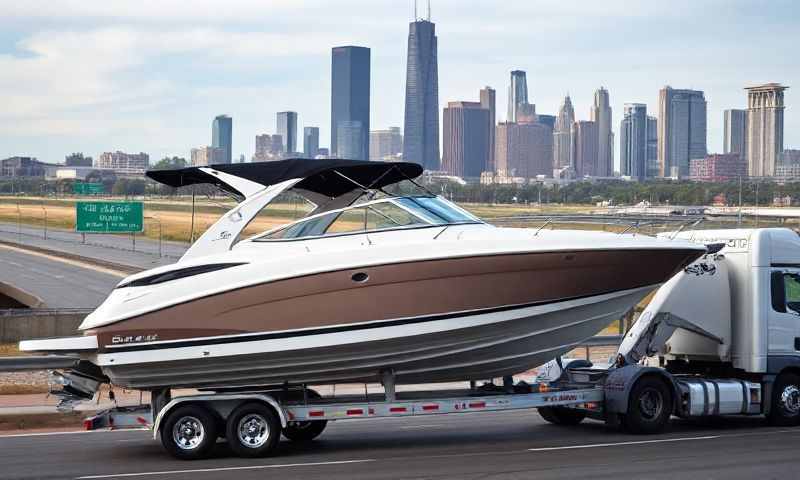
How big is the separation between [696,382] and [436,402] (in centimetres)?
409

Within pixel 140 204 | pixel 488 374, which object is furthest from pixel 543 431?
pixel 140 204

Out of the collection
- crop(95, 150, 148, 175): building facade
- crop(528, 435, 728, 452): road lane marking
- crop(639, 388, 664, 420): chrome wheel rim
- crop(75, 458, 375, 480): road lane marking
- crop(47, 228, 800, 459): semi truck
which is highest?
crop(95, 150, 148, 175): building facade

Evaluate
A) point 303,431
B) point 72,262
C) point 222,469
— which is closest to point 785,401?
point 303,431

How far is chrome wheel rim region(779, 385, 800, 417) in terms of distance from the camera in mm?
15938

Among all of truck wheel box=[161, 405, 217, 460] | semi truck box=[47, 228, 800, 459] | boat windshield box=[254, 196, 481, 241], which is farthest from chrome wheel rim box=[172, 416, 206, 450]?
boat windshield box=[254, 196, 481, 241]

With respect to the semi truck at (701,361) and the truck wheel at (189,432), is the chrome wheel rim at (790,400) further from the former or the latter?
the truck wheel at (189,432)

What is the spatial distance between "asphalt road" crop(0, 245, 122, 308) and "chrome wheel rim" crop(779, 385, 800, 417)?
29518 mm

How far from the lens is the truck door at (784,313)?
15.7m

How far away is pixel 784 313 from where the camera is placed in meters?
15.8

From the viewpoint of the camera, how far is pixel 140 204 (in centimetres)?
5034

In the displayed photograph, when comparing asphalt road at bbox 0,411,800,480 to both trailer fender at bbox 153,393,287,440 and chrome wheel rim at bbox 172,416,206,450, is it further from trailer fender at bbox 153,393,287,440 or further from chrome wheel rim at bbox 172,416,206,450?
trailer fender at bbox 153,393,287,440

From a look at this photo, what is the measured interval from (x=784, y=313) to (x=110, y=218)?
40042 millimetres

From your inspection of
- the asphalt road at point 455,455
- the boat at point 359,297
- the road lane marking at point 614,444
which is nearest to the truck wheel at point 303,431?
the asphalt road at point 455,455

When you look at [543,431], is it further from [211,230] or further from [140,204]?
[140,204]
